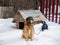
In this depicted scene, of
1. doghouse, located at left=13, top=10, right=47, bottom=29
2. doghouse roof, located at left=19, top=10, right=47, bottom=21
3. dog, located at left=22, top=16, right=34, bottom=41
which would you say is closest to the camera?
dog, located at left=22, top=16, right=34, bottom=41

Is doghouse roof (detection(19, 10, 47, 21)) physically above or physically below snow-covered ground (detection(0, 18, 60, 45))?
above

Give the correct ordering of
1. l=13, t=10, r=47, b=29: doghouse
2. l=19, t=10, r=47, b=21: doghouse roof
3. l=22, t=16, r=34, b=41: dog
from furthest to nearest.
Result: 1. l=19, t=10, r=47, b=21: doghouse roof
2. l=13, t=10, r=47, b=29: doghouse
3. l=22, t=16, r=34, b=41: dog

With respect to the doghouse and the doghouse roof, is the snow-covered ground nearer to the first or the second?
the doghouse

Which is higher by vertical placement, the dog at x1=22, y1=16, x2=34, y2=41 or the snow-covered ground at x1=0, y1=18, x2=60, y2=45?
the dog at x1=22, y1=16, x2=34, y2=41

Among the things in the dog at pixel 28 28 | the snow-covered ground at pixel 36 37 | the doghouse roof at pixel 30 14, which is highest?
the doghouse roof at pixel 30 14

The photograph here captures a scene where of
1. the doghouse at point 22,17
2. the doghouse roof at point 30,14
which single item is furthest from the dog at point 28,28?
the doghouse roof at point 30,14

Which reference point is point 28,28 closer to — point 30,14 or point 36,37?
point 36,37

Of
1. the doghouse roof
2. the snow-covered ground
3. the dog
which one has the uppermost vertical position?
the doghouse roof

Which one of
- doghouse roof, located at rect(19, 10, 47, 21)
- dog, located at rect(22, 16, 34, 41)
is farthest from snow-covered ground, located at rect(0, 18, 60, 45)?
doghouse roof, located at rect(19, 10, 47, 21)

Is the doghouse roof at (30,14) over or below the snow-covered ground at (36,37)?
over

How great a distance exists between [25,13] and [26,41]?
4.00 feet

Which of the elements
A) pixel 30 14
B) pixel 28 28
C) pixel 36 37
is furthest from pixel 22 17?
pixel 28 28

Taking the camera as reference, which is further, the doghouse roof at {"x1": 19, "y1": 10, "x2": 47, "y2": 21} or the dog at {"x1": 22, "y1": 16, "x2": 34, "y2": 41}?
the doghouse roof at {"x1": 19, "y1": 10, "x2": 47, "y2": 21}

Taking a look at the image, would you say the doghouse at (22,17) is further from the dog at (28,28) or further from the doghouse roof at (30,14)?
the dog at (28,28)
